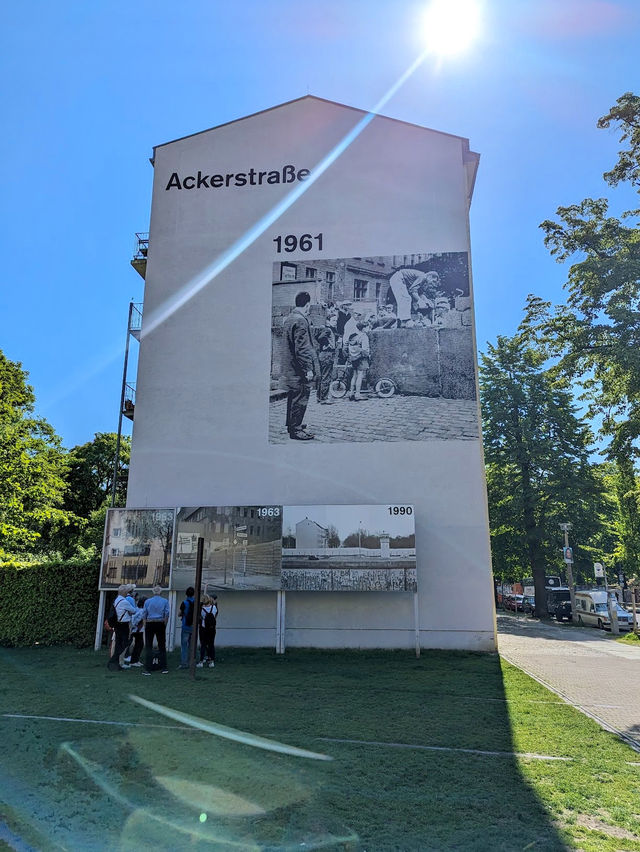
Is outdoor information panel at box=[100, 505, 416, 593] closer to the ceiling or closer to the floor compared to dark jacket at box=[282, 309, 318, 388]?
closer to the floor

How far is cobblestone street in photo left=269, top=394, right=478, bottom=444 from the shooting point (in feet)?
55.2

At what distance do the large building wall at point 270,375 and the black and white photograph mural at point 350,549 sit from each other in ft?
3.85

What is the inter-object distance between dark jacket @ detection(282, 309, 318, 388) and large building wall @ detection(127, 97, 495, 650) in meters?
0.59

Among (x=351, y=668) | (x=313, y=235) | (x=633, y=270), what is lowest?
(x=351, y=668)

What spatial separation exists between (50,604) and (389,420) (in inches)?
421

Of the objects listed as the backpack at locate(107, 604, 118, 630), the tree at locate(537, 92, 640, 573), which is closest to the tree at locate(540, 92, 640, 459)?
the tree at locate(537, 92, 640, 573)

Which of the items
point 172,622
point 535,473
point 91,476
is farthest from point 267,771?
point 91,476

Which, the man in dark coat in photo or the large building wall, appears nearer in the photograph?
the large building wall

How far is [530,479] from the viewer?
33031 mm

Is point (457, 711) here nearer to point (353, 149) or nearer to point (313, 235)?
point (313, 235)

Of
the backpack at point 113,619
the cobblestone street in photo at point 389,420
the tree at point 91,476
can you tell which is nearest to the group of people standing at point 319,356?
the cobblestone street in photo at point 389,420

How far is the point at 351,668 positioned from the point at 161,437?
926cm

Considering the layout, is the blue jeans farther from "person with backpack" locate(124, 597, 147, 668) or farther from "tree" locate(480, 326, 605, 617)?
"tree" locate(480, 326, 605, 617)

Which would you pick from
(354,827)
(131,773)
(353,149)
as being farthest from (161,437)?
(354,827)
